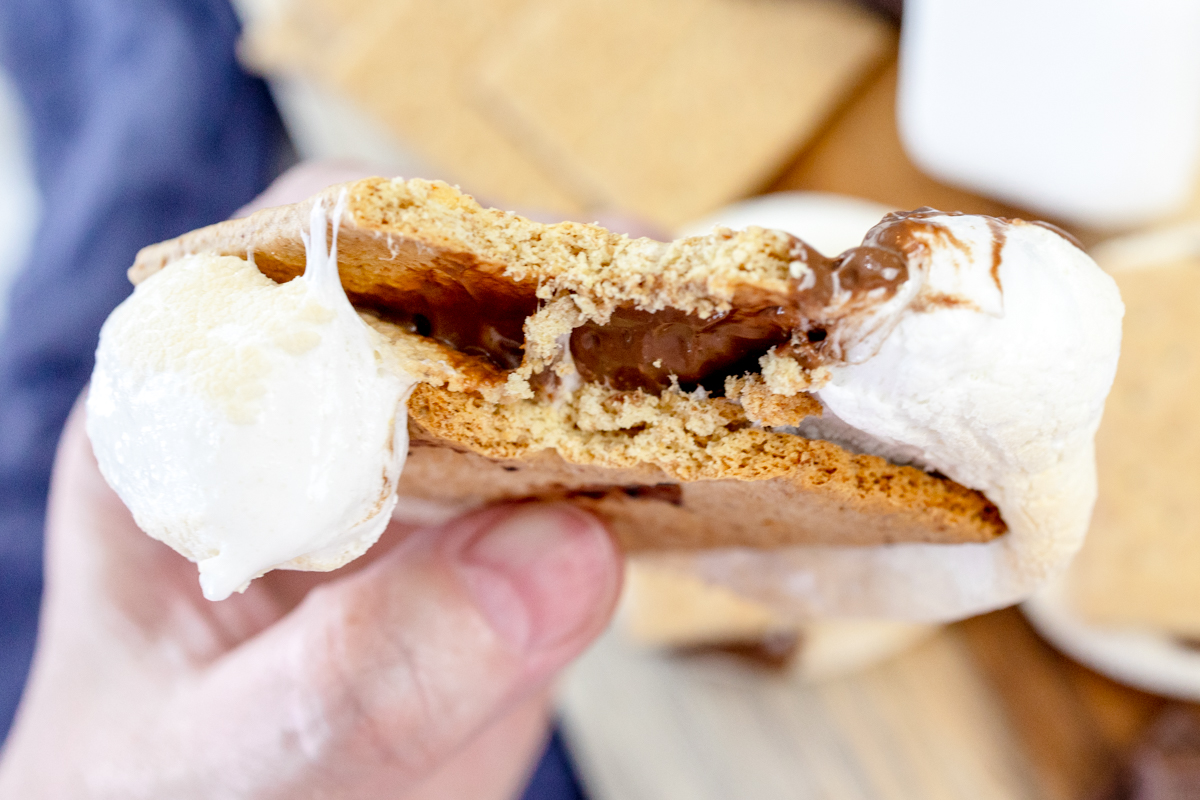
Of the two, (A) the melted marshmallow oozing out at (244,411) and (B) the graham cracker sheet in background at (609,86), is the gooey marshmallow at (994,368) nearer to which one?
(A) the melted marshmallow oozing out at (244,411)

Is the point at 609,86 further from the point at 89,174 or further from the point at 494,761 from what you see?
the point at 494,761

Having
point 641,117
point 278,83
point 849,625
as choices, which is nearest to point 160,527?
point 849,625

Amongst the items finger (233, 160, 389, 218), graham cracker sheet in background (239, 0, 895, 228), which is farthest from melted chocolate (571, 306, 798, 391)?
graham cracker sheet in background (239, 0, 895, 228)

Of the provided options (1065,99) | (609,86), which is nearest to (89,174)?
(609,86)

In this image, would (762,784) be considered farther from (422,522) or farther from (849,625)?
(422,522)

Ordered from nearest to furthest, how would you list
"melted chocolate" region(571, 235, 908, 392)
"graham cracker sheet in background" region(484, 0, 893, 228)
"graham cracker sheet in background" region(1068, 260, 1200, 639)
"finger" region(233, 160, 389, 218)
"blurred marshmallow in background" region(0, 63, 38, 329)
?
"melted chocolate" region(571, 235, 908, 392)
"finger" region(233, 160, 389, 218)
"graham cracker sheet in background" region(1068, 260, 1200, 639)
"graham cracker sheet in background" region(484, 0, 893, 228)
"blurred marshmallow in background" region(0, 63, 38, 329)

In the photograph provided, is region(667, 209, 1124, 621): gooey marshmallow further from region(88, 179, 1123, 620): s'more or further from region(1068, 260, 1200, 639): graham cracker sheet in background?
region(1068, 260, 1200, 639): graham cracker sheet in background
